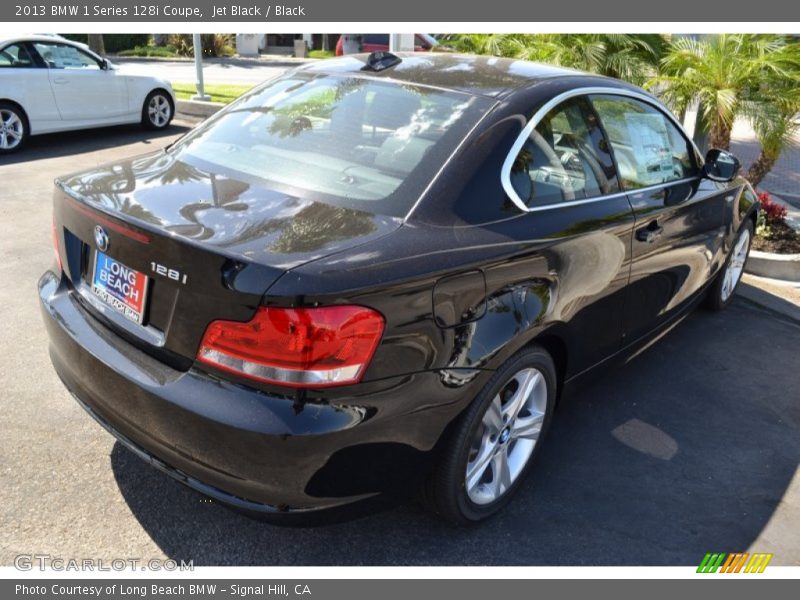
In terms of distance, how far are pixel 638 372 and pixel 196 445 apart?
2.91 meters

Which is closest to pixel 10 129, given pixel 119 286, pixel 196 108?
pixel 196 108

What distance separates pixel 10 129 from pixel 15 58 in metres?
0.92

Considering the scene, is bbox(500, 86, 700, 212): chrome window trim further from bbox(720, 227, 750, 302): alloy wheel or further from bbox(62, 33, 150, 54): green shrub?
bbox(62, 33, 150, 54): green shrub

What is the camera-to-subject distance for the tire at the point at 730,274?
5055 mm

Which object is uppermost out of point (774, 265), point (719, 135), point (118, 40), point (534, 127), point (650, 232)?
point (534, 127)

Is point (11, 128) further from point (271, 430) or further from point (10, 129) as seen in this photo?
point (271, 430)

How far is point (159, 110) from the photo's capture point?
35.7ft

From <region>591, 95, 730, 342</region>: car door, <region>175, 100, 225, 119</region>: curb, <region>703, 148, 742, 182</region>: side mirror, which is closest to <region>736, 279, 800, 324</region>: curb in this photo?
<region>591, 95, 730, 342</region>: car door

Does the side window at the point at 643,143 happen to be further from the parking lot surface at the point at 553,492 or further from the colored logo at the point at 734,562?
the colored logo at the point at 734,562

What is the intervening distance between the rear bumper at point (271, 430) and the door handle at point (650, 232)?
143 centimetres

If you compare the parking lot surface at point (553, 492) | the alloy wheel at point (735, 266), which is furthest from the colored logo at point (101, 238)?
the alloy wheel at point (735, 266)

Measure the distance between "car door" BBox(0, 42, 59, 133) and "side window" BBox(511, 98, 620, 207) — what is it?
813 centimetres

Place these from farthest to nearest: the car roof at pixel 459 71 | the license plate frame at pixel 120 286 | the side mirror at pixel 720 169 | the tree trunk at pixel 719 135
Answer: the tree trunk at pixel 719 135
the side mirror at pixel 720 169
the car roof at pixel 459 71
the license plate frame at pixel 120 286

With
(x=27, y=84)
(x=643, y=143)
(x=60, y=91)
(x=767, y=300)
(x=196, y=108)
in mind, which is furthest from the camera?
(x=196, y=108)
